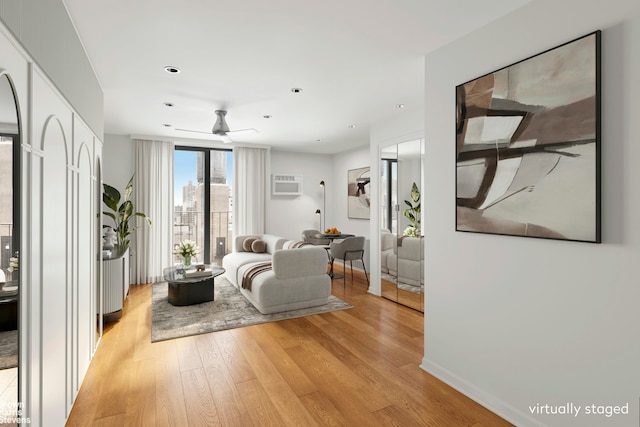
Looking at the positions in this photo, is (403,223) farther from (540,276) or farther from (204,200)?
(204,200)

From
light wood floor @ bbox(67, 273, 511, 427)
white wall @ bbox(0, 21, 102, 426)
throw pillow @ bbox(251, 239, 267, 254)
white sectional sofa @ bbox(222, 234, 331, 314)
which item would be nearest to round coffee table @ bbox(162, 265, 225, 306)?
white sectional sofa @ bbox(222, 234, 331, 314)

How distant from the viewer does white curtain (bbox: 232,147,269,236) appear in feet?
21.0

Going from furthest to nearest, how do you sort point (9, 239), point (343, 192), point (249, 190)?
1. point (343, 192)
2. point (249, 190)
3. point (9, 239)

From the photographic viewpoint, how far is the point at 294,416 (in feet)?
6.90

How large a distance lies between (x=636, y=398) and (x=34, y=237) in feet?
9.48

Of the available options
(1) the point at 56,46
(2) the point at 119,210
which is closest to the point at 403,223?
(1) the point at 56,46

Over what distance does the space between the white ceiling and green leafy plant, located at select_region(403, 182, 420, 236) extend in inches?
40.7

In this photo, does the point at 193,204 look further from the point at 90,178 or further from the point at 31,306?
the point at 31,306

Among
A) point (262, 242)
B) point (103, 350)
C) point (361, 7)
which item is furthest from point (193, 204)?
point (361, 7)

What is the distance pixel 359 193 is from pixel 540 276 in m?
4.87

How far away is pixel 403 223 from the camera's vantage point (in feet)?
14.0

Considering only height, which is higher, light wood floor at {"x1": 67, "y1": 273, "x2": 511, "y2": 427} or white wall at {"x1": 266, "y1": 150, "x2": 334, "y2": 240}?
white wall at {"x1": 266, "y1": 150, "x2": 334, "y2": 240}

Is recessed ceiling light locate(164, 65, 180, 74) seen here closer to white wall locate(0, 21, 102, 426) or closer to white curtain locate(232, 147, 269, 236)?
white wall locate(0, 21, 102, 426)

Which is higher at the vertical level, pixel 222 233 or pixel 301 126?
pixel 301 126
